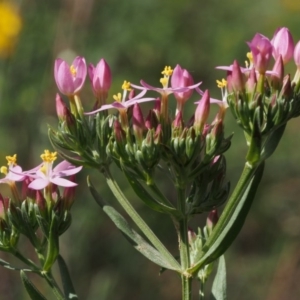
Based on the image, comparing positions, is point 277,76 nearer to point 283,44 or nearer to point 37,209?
point 283,44

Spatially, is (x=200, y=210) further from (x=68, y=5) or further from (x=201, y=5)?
(x=201, y=5)

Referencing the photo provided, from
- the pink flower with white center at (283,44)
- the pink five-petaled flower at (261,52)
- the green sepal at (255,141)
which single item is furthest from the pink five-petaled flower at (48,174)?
the pink flower with white center at (283,44)

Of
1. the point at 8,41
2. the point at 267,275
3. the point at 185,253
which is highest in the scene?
the point at 8,41

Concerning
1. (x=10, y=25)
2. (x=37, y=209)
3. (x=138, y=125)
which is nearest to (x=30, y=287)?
(x=37, y=209)

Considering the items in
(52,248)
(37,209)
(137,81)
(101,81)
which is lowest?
(52,248)

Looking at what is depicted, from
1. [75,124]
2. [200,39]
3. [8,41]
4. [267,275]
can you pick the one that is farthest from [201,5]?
[75,124]

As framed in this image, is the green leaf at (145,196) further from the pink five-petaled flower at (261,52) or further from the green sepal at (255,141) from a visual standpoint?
the pink five-petaled flower at (261,52)
